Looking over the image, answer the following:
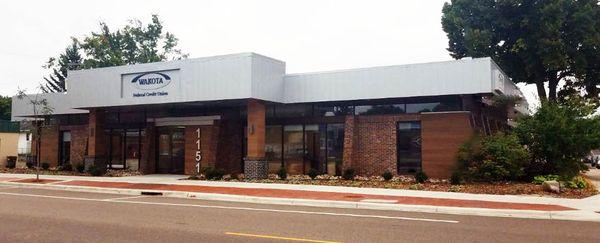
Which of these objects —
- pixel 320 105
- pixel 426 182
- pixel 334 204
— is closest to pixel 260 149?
pixel 320 105

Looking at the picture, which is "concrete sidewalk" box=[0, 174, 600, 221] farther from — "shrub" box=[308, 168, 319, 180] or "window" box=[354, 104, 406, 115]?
"window" box=[354, 104, 406, 115]

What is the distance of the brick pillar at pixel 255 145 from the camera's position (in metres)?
24.5

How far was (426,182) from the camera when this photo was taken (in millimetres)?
21719

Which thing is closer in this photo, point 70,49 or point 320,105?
point 320,105

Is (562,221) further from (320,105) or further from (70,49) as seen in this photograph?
(70,49)

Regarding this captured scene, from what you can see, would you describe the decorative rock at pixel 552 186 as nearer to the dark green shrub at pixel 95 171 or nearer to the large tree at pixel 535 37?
the large tree at pixel 535 37

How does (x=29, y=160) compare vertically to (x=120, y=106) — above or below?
below

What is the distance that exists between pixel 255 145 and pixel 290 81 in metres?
3.61

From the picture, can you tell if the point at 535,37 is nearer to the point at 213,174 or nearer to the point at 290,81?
the point at 290,81

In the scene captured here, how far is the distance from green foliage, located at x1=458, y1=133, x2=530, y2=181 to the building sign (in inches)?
545

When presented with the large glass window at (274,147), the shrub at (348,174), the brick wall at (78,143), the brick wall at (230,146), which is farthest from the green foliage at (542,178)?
the brick wall at (78,143)

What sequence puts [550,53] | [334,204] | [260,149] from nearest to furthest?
[334,204] < [260,149] < [550,53]

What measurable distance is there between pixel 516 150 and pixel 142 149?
68.9 ft

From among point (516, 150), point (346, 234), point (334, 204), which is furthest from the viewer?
point (516, 150)
